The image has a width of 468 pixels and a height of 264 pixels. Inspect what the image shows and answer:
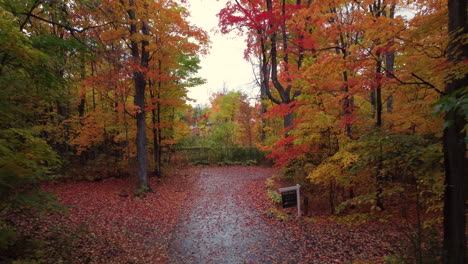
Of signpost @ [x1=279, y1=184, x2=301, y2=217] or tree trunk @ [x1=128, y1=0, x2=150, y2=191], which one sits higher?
tree trunk @ [x1=128, y1=0, x2=150, y2=191]

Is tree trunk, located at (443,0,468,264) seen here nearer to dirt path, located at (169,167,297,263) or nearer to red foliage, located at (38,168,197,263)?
dirt path, located at (169,167,297,263)

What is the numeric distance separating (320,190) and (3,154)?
28.3 feet

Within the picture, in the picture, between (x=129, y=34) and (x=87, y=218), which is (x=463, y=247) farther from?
(x=129, y=34)

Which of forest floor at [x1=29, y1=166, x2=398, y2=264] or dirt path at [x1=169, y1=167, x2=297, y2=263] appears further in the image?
dirt path at [x1=169, y1=167, x2=297, y2=263]

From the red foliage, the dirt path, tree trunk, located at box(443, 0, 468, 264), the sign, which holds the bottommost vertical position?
the dirt path

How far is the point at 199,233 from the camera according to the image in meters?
7.29

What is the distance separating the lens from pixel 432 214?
6.76 metres

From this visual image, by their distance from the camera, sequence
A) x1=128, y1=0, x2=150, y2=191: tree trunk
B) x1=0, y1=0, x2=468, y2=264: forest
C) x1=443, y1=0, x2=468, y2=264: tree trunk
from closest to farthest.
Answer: x1=443, y1=0, x2=468, y2=264: tree trunk, x1=0, y1=0, x2=468, y2=264: forest, x1=128, y1=0, x2=150, y2=191: tree trunk

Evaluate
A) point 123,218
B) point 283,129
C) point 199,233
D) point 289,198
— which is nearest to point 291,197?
point 289,198

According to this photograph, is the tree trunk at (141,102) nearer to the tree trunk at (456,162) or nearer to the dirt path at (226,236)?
the dirt path at (226,236)

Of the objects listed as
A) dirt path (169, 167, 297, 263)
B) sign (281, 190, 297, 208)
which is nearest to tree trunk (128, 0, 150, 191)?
dirt path (169, 167, 297, 263)

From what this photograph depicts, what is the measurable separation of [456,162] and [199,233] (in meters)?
6.30

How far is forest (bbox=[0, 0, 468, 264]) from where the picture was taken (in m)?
3.86

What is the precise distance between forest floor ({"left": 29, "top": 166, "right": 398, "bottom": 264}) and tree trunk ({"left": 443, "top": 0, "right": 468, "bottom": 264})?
1.92 m
